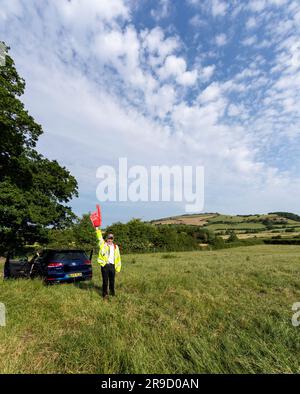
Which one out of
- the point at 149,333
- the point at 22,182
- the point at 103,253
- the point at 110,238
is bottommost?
the point at 149,333

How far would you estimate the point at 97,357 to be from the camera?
3.32 metres

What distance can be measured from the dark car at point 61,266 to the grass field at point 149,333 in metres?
1.47

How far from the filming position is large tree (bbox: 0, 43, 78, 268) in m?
14.1

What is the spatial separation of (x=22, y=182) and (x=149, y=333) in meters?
15.8

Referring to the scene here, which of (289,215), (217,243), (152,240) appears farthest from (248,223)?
(152,240)

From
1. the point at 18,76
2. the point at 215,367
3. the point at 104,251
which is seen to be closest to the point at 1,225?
the point at 18,76

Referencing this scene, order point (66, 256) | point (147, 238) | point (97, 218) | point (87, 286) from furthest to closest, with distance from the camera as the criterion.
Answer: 1. point (147, 238)
2. point (66, 256)
3. point (87, 286)
4. point (97, 218)

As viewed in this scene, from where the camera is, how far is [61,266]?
8.97m

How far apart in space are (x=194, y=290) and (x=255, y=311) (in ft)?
7.66

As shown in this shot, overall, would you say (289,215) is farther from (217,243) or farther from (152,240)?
(152,240)

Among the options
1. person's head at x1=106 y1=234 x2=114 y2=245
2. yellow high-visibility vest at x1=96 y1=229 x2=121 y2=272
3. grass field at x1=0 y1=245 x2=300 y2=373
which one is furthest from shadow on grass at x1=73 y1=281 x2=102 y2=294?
person's head at x1=106 y1=234 x2=114 y2=245

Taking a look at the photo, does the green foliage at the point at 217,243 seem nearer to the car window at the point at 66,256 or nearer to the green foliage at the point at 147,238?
the green foliage at the point at 147,238

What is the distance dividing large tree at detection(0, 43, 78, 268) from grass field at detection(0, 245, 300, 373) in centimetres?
959
